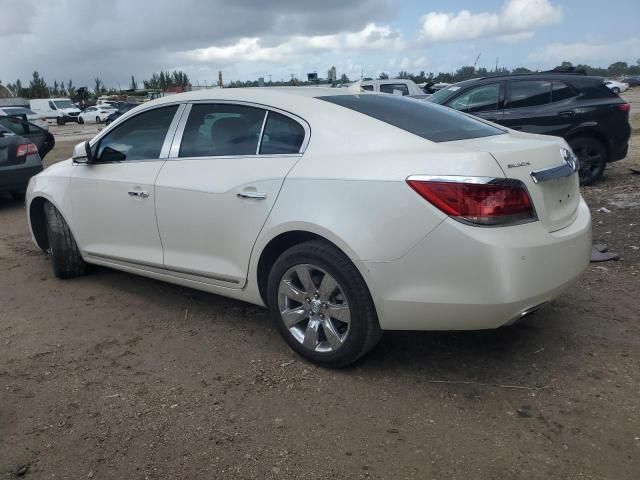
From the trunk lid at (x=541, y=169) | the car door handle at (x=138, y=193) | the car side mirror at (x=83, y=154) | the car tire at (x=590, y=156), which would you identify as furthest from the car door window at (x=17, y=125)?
the trunk lid at (x=541, y=169)

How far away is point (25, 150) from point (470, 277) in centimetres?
787

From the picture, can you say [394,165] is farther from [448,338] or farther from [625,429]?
[625,429]

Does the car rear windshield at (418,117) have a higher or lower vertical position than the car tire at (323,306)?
higher

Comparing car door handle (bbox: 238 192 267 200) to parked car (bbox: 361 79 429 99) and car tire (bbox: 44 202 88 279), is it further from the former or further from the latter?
parked car (bbox: 361 79 429 99)

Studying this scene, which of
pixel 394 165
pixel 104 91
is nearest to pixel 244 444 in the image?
pixel 394 165

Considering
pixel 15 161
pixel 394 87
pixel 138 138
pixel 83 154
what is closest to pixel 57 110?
pixel 394 87

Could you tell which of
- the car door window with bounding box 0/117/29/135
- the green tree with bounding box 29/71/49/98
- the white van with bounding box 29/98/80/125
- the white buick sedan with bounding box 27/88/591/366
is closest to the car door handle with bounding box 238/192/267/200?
the white buick sedan with bounding box 27/88/591/366

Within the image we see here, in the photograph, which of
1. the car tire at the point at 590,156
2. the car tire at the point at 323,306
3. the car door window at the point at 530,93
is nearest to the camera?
the car tire at the point at 323,306

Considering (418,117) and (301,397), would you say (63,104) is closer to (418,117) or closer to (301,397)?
(418,117)

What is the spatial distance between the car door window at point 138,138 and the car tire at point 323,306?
146 cm

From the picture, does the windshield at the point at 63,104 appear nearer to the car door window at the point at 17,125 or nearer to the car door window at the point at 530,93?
the car door window at the point at 17,125

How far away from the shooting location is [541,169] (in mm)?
3016

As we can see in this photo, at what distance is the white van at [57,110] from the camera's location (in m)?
42.9

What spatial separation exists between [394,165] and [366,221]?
314 millimetres
